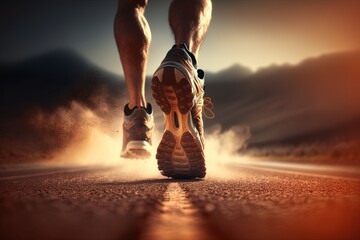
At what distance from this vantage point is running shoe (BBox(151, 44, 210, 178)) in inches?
113

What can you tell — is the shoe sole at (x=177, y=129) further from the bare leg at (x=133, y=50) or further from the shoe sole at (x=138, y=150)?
the bare leg at (x=133, y=50)

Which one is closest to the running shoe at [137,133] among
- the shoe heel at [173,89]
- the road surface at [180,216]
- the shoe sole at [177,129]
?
the shoe sole at [177,129]

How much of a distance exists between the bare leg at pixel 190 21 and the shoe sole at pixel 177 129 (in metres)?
0.46

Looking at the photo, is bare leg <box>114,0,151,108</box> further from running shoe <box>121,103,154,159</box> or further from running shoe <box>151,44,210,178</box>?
running shoe <box>151,44,210,178</box>

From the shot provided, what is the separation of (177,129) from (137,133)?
81 cm

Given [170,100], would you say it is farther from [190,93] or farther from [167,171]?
[167,171]

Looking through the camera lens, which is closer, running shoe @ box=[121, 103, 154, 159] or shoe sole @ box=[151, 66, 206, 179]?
shoe sole @ box=[151, 66, 206, 179]

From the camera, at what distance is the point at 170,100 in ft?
9.87

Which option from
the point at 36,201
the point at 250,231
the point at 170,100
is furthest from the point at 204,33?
the point at 250,231

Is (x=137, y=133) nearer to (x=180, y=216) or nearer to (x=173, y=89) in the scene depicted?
(x=173, y=89)

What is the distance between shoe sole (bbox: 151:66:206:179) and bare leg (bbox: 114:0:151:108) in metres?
0.88

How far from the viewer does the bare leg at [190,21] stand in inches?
127

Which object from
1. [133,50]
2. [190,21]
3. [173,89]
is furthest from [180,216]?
[133,50]

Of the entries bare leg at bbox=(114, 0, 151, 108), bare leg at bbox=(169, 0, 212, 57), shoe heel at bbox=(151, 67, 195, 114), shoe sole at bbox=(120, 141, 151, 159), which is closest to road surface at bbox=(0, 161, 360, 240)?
shoe heel at bbox=(151, 67, 195, 114)
